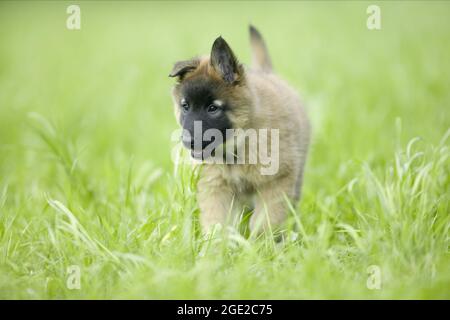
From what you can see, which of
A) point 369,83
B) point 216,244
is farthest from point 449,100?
point 216,244

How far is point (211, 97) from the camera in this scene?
391 cm

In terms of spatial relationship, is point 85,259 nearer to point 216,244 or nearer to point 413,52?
point 216,244

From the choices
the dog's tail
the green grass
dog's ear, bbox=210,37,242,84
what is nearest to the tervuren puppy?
dog's ear, bbox=210,37,242,84

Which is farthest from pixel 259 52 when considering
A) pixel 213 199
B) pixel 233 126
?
pixel 213 199

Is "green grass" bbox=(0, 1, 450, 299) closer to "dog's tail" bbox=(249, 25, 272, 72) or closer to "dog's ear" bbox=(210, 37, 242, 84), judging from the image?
"dog's ear" bbox=(210, 37, 242, 84)

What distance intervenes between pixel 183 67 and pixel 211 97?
0.31 metres

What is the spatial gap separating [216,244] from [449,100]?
429 centimetres

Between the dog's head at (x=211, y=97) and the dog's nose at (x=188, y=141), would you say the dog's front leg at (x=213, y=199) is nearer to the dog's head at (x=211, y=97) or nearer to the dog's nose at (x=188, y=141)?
the dog's head at (x=211, y=97)

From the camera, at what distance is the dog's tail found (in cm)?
524

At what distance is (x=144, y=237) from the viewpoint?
367 cm

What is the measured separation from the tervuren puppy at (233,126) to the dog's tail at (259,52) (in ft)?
3.09

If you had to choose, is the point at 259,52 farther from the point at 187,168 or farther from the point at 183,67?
the point at 187,168

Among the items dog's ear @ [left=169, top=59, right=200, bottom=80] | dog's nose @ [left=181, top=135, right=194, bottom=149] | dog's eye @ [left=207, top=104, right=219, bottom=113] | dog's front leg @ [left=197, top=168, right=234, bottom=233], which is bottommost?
dog's front leg @ [left=197, top=168, right=234, bottom=233]

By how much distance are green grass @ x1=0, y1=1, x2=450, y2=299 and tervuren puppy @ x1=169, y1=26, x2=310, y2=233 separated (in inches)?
9.0
